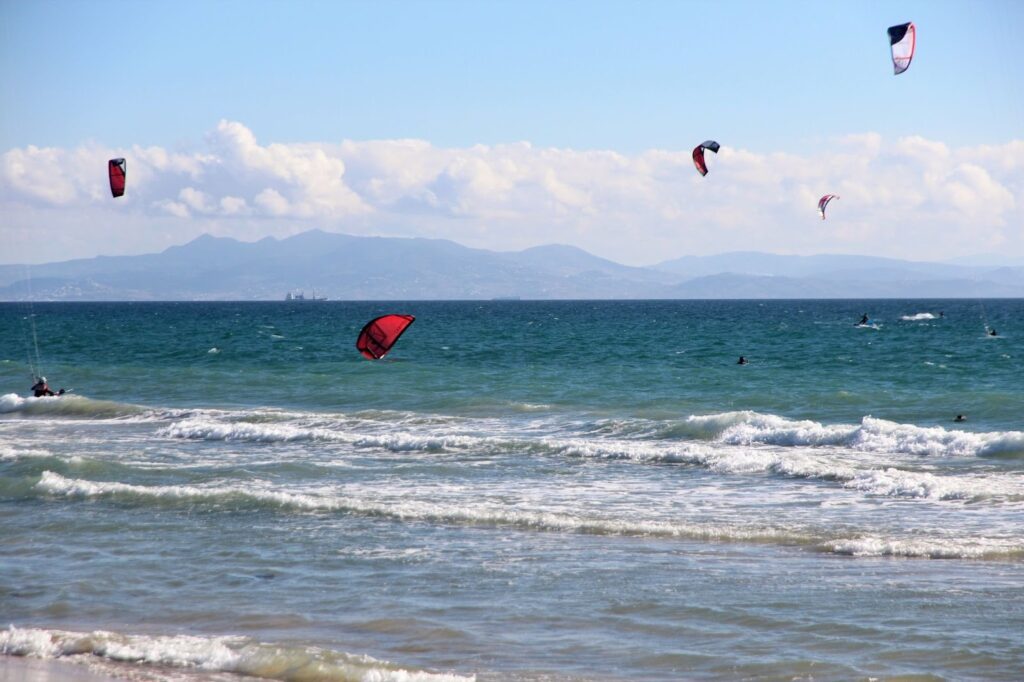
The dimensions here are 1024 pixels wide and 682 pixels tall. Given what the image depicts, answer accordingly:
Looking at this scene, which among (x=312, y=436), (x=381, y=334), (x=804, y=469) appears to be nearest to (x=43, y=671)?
(x=381, y=334)

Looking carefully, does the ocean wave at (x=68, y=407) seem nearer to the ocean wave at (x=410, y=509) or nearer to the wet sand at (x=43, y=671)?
the ocean wave at (x=410, y=509)

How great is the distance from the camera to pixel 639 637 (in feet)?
30.9

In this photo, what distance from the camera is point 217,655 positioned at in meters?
9.09

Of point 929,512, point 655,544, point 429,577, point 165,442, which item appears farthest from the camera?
point 165,442

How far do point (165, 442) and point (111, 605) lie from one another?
44.0 ft

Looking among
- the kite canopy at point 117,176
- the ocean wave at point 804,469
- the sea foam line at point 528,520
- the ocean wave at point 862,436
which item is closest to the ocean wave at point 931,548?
the sea foam line at point 528,520

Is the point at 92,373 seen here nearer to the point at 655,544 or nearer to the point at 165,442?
the point at 165,442

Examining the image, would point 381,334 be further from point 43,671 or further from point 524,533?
point 43,671

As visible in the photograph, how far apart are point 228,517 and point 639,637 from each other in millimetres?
7481

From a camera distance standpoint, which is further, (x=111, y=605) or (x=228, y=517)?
(x=228, y=517)

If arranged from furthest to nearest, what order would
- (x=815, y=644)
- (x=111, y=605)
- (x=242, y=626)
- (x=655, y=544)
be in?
(x=655, y=544) → (x=111, y=605) → (x=242, y=626) → (x=815, y=644)

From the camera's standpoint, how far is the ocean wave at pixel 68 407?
2980 cm

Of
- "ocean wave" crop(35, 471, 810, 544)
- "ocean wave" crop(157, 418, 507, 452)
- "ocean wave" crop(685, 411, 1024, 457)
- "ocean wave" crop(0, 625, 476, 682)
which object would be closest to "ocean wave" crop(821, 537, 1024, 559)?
"ocean wave" crop(35, 471, 810, 544)

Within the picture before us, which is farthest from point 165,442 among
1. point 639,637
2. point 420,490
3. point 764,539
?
point 639,637
